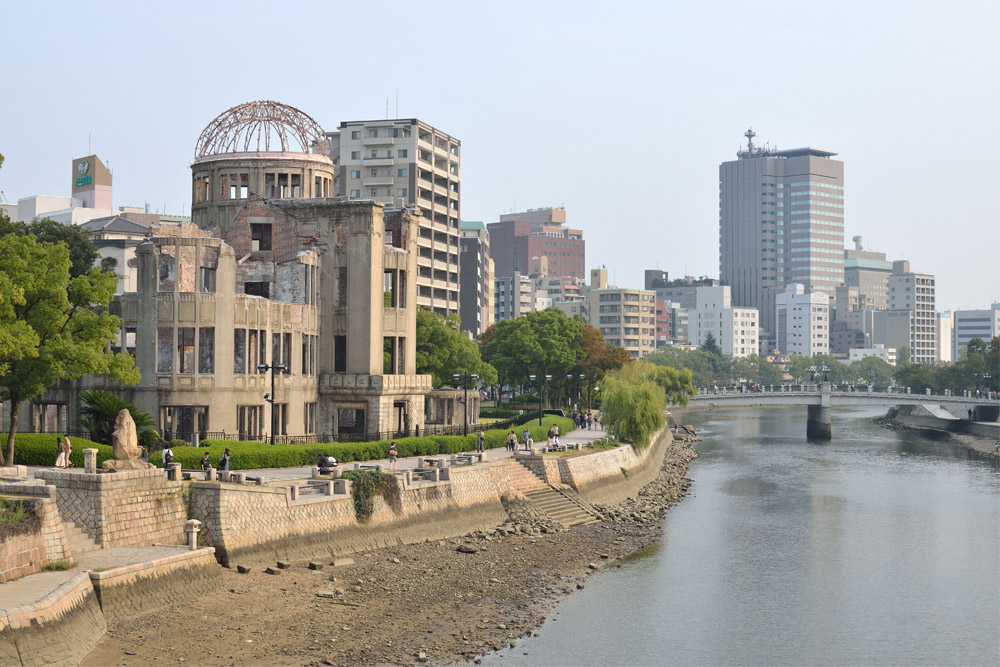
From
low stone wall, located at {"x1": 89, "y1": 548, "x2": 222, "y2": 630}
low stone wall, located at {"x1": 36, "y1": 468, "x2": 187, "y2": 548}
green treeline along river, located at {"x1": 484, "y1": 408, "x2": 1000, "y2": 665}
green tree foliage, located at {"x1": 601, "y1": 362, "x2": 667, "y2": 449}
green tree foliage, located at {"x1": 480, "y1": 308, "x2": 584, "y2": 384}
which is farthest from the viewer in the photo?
green tree foliage, located at {"x1": 480, "y1": 308, "x2": 584, "y2": 384}

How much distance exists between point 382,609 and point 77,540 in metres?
10.7

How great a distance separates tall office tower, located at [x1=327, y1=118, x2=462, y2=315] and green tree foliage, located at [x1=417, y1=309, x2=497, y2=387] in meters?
47.0

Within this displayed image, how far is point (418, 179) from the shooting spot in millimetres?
151500

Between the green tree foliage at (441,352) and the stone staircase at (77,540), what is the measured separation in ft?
191

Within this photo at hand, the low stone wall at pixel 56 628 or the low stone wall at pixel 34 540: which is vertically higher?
the low stone wall at pixel 34 540

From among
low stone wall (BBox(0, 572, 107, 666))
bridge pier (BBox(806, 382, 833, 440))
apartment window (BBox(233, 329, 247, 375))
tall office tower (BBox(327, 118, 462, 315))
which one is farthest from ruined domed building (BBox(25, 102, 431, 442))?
bridge pier (BBox(806, 382, 833, 440))

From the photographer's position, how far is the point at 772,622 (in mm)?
45125

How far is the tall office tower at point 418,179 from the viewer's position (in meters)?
151

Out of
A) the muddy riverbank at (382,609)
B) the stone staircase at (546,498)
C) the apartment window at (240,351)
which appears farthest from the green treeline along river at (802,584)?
the apartment window at (240,351)

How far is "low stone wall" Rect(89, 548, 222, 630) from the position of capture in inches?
1366

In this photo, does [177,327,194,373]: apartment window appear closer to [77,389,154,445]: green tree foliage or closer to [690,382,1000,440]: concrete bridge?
[77,389,154,445]: green tree foliage

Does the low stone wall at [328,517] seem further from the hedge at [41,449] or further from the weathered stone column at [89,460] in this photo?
the hedge at [41,449]

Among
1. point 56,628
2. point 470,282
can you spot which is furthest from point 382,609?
point 470,282

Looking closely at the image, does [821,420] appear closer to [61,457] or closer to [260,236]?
[260,236]
